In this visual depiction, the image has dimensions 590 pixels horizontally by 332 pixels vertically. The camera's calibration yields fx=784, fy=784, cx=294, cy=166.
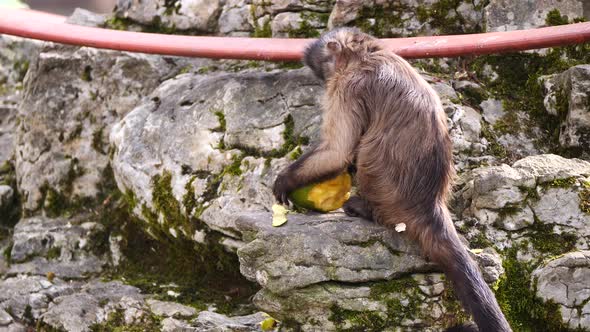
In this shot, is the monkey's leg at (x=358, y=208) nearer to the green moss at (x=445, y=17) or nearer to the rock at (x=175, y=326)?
the rock at (x=175, y=326)

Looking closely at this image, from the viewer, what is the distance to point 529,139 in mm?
4754

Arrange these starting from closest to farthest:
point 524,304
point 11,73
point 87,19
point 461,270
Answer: point 461,270 < point 524,304 < point 87,19 < point 11,73

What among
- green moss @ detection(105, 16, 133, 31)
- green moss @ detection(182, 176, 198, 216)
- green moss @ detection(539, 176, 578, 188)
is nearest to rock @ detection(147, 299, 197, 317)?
green moss @ detection(182, 176, 198, 216)

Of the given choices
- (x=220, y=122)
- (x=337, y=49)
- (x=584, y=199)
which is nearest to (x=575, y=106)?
(x=584, y=199)

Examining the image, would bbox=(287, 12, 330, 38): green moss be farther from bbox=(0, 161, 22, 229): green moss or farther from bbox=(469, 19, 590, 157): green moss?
bbox=(0, 161, 22, 229): green moss

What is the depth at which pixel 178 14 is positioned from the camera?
19.9 feet

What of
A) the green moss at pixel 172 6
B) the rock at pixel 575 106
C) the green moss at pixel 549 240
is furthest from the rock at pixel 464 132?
the green moss at pixel 172 6

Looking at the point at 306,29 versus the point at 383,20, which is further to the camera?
the point at 306,29

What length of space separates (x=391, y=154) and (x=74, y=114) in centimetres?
287

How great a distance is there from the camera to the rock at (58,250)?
521cm

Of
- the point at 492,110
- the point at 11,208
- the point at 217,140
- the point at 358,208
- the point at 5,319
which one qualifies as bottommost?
the point at 5,319

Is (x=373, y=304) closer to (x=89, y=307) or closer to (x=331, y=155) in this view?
(x=331, y=155)

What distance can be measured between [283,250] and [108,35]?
240 cm

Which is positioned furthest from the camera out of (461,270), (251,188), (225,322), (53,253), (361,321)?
(53,253)
